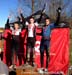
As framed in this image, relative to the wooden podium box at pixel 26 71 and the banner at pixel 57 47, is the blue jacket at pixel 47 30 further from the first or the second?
the wooden podium box at pixel 26 71

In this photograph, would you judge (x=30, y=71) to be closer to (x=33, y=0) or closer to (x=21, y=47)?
(x=21, y=47)

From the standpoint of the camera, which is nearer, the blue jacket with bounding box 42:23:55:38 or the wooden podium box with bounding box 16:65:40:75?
the wooden podium box with bounding box 16:65:40:75

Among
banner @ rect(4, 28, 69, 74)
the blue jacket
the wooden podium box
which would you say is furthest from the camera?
banner @ rect(4, 28, 69, 74)

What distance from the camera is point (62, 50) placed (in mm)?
12750

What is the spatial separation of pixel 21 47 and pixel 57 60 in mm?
1278

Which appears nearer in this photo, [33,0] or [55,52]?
[55,52]

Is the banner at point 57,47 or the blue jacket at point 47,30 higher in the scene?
the blue jacket at point 47,30

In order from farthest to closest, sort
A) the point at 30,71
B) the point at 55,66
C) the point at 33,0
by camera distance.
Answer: the point at 33,0 < the point at 55,66 < the point at 30,71

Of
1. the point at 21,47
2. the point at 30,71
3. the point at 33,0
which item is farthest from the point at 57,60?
the point at 33,0

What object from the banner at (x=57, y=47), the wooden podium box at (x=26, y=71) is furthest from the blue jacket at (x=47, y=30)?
the wooden podium box at (x=26, y=71)

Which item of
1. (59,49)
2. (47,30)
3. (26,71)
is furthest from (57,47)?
(26,71)

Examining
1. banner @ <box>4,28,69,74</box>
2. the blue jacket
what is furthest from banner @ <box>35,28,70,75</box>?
the blue jacket

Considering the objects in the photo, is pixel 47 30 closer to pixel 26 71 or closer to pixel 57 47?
pixel 57 47

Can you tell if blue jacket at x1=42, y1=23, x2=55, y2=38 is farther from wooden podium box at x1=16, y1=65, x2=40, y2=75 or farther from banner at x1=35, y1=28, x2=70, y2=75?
wooden podium box at x1=16, y1=65, x2=40, y2=75
